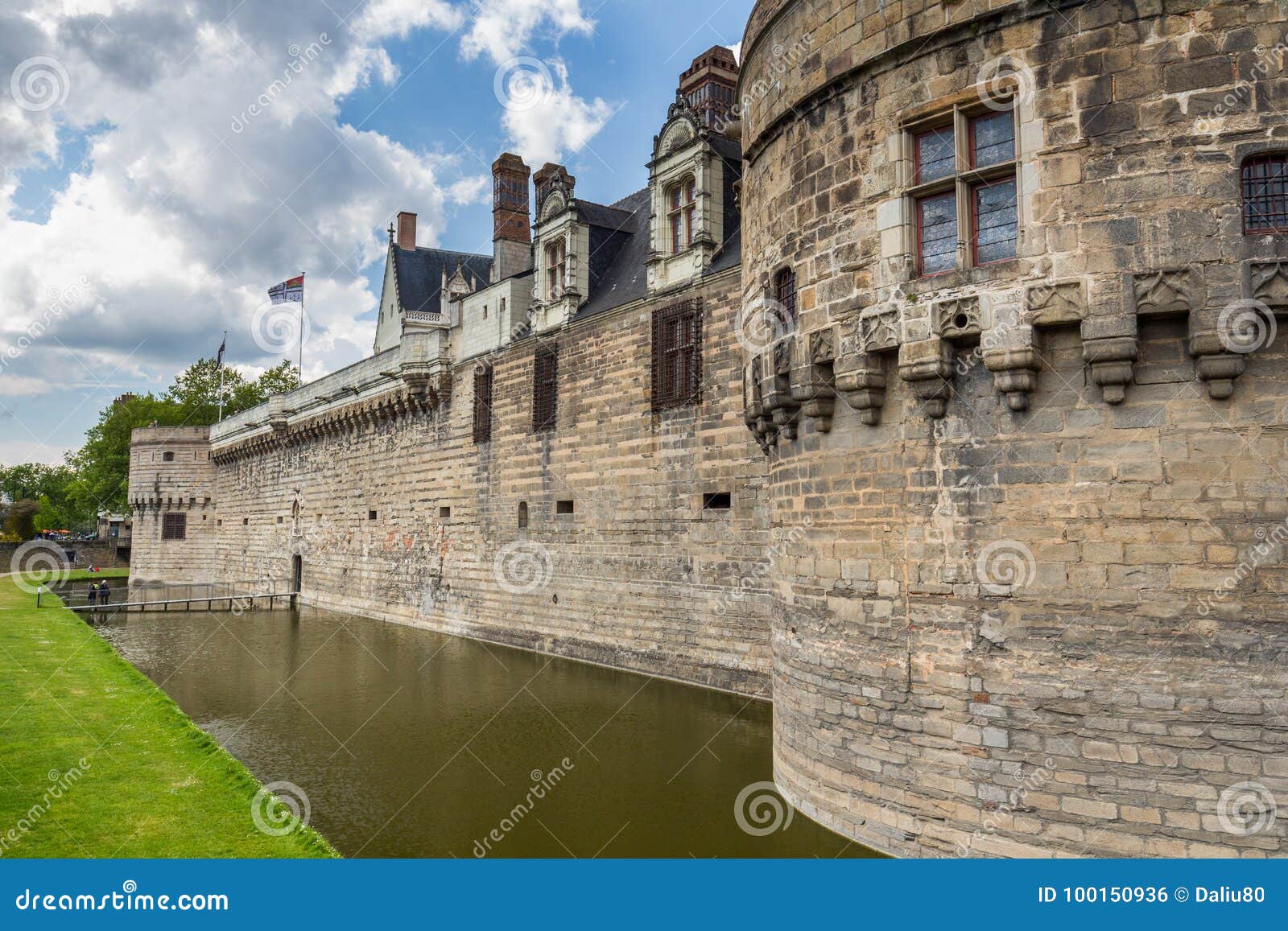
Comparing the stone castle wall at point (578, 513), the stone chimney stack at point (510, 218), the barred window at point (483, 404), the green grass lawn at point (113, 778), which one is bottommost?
the green grass lawn at point (113, 778)

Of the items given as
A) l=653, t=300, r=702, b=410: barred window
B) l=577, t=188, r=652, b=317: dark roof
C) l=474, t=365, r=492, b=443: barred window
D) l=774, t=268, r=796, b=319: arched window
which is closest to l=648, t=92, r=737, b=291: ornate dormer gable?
l=653, t=300, r=702, b=410: barred window

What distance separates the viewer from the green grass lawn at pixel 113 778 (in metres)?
7.50

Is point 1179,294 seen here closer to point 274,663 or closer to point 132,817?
point 132,817

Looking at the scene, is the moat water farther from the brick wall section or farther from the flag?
the brick wall section

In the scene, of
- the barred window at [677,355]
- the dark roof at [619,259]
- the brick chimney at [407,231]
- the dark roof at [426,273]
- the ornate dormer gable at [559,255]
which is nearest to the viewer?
the barred window at [677,355]

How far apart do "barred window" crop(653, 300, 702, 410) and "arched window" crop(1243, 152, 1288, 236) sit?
34.9 feet

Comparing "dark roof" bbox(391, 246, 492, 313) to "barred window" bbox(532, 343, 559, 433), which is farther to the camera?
"dark roof" bbox(391, 246, 492, 313)

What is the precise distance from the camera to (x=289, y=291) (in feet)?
119

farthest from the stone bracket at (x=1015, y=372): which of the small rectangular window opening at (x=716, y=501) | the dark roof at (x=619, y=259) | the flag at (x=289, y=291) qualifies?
the flag at (x=289, y=291)

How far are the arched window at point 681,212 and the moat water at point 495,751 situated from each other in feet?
27.5

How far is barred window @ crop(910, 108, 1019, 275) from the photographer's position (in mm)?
6918

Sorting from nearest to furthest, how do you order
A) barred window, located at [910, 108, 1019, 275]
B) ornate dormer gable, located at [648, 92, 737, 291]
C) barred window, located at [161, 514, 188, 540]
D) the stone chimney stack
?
1. barred window, located at [910, 108, 1019, 275]
2. ornate dormer gable, located at [648, 92, 737, 291]
3. the stone chimney stack
4. barred window, located at [161, 514, 188, 540]

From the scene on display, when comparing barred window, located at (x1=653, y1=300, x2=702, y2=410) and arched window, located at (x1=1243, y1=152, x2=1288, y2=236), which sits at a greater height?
barred window, located at (x1=653, y1=300, x2=702, y2=410)

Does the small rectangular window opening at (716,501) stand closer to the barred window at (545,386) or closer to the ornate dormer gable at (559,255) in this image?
the barred window at (545,386)
